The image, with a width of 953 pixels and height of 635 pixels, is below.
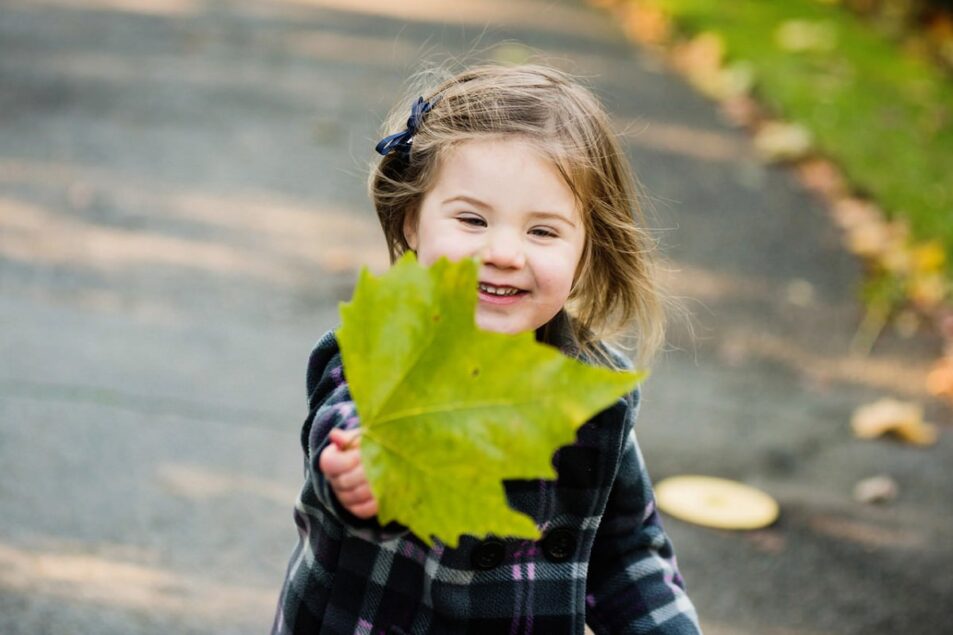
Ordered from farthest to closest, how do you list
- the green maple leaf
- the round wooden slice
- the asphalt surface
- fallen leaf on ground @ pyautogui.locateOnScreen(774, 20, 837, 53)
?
fallen leaf on ground @ pyautogui.locateOnScreen(774, 20, 837, 53)
the round wooden slice
the asphalt surface
the green maple leaf

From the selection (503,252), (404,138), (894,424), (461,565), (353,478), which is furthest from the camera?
(894,424)

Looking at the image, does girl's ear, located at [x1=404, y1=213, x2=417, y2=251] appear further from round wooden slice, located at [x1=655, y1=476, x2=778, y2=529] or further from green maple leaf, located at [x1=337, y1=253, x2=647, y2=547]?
round wooden slice, located at [x1=655, y1=476, x2=778, y2=529]

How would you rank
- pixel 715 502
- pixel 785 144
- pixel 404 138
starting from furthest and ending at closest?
1. pixel 785 144
2. pixel 715 502
3. pixel 404 138

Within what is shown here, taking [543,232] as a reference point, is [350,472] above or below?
below

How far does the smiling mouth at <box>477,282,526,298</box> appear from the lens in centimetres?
175

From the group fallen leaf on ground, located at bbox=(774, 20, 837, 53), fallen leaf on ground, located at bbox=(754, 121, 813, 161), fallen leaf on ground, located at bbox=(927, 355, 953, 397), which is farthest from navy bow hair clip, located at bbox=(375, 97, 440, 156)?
fallen leaf on ground, located at bbox=(774, 20, 837, 53)

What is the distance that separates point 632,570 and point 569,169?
643 mm

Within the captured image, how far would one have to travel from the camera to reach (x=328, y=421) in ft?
5.67

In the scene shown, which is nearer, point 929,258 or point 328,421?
point 328,421

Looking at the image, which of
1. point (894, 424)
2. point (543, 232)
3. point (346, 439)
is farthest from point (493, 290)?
point (894, 424)

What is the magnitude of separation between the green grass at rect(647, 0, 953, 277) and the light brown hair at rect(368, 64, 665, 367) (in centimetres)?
336

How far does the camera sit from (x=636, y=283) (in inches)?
83.9

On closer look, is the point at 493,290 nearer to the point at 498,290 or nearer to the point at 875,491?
the point at 498,290

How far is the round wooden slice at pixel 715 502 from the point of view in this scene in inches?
130
